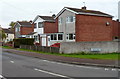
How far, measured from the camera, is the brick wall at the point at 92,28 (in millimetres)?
33438

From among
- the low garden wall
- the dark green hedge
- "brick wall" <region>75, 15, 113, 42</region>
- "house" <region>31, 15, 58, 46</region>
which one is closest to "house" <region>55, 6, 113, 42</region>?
"brick wall" <region>75, 15, 113, 42</region>

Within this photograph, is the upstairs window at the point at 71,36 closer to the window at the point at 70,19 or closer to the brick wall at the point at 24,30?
the window at the point at 70,19

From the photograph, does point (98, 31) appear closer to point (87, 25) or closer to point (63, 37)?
point (87, 25)

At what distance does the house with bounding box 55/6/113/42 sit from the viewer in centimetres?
3341

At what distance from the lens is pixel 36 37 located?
44938 mm

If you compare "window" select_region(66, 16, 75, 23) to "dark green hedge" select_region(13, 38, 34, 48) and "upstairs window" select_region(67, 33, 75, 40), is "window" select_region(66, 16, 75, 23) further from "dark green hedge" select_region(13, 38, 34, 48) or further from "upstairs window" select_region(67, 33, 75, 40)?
"dark green hedge" select_region(13, 38, 34, 48)

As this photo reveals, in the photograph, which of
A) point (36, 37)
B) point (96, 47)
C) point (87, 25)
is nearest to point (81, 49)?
point (96, 47)

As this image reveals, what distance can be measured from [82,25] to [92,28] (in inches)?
90.4

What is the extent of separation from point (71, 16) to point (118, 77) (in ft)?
85.2

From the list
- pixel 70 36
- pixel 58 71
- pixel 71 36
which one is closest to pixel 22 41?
pixel 70 36

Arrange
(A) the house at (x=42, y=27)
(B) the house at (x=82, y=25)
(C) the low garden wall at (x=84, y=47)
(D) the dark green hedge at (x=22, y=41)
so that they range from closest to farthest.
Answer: (C) the low garden wall at (x=84, y=47) → (B) the house at (x=82, y=25) → (D) the dark green hedge at (x=22, y=41) → (A) the house at (x=42, y=27)

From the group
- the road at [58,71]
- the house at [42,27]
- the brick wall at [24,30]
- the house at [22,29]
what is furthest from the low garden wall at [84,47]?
the brick wall at [24,30]

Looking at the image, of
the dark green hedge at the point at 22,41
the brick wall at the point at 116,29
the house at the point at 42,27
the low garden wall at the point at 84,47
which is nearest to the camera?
the low garden wall at the point at 84,47

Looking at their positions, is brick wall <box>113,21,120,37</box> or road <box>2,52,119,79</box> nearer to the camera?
road <box>2,52,119,79</box>
